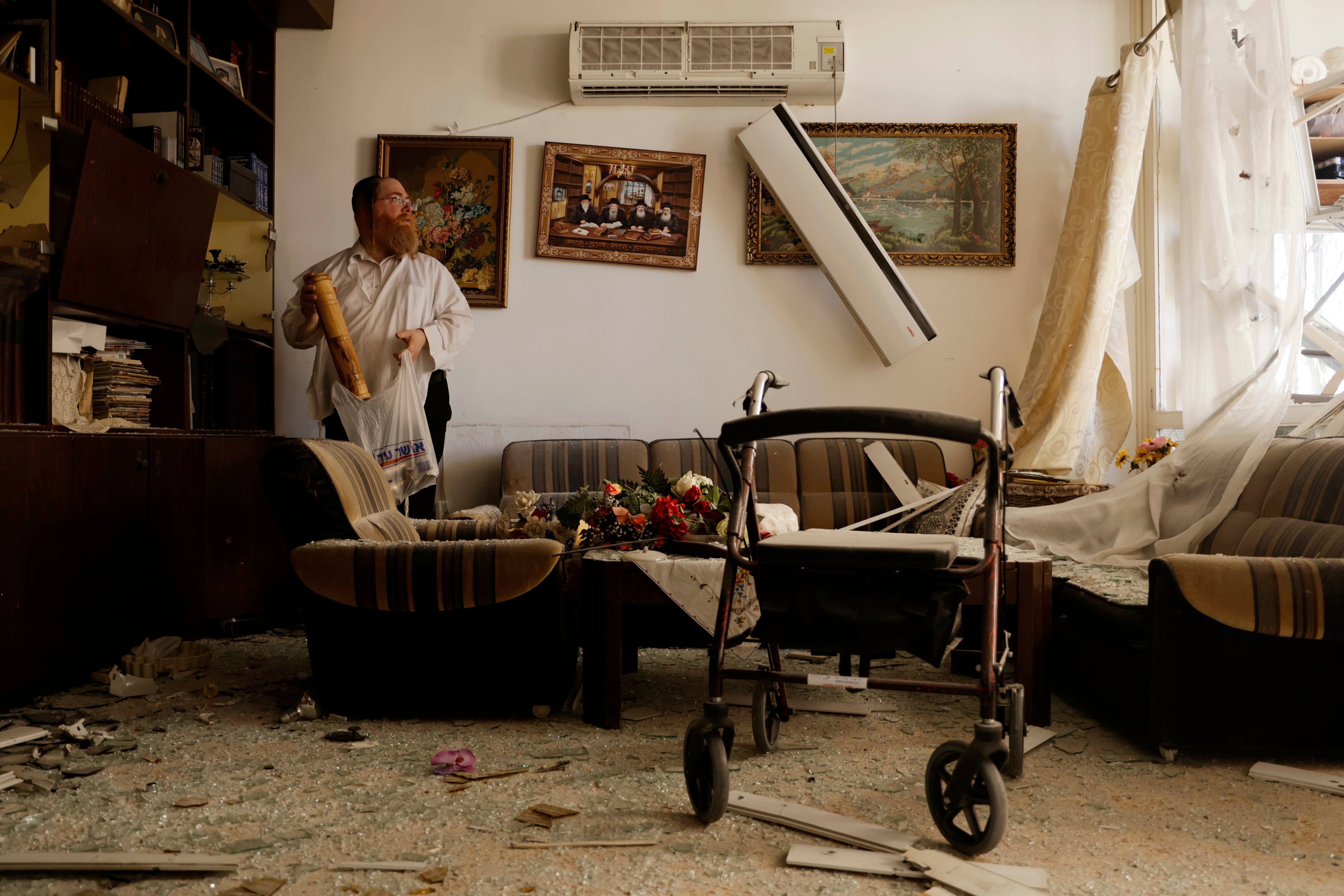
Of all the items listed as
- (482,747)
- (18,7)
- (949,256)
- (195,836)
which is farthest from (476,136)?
(195,836)

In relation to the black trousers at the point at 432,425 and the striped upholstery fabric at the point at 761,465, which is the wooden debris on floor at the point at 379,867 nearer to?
the black trousers at the point at 432,425

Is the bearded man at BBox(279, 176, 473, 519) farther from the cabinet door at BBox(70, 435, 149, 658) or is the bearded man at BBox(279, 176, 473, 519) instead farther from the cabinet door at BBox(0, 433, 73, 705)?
the cabinet door at BBox(0, 433, 73, 705)

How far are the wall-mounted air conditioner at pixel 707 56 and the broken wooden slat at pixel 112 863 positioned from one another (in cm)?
339

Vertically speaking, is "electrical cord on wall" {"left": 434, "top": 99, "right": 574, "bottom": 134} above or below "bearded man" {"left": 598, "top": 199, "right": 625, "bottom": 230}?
above

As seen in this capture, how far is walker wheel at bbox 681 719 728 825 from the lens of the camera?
60.3 inches

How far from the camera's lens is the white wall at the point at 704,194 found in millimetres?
4047

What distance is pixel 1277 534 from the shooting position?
2.28m

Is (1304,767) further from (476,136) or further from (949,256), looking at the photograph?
(476,136)

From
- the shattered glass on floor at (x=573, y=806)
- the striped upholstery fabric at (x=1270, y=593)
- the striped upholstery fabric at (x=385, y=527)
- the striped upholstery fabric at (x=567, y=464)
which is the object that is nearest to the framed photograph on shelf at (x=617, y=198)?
the striped upholstery fabric at (x=567, y=464)

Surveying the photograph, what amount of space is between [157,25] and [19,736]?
2.46 metres

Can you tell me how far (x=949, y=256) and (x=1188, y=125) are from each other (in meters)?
1.26

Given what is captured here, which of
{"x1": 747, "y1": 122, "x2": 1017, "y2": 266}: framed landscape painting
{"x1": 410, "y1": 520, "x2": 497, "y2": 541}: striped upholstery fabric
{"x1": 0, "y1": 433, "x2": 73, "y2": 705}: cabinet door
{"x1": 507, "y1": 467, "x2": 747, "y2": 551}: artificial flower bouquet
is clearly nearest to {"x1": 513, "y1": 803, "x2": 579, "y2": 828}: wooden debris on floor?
{"x1": 507, "y1": 467, "x2": 747, "y2": 551}: artificial flower bouquet

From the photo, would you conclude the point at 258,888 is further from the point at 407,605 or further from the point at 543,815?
the point at 407,605

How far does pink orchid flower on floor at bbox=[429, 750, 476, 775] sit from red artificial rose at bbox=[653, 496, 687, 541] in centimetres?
69
